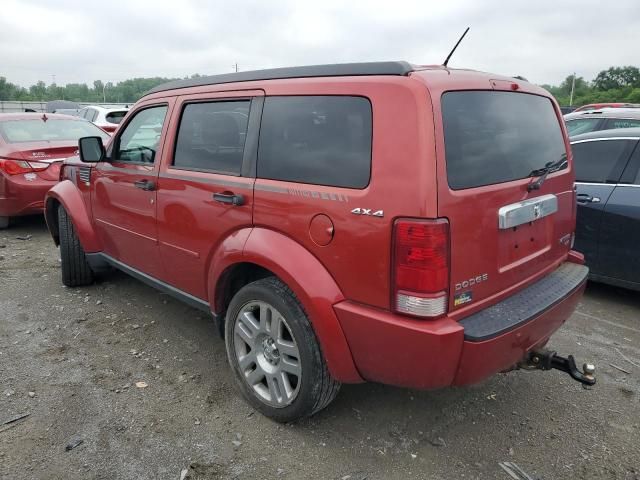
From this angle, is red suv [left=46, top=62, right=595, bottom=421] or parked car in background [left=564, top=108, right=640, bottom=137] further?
parked car in background [left=564, top=108, right=640, bottom=137]

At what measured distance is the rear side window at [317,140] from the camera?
2.30 metres

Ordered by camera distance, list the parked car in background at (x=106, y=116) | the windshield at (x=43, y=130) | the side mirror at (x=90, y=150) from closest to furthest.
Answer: the side mirror at (x=90, y=150), the windshield at (x=43, y=130), the parked car in background at (x=106, y=116)

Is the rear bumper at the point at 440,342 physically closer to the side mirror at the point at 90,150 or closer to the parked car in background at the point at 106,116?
the side mirror at the point at 90,150

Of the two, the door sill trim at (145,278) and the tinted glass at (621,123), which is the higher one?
the tinted glass at (621,123)

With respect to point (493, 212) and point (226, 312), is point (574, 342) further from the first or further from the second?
point (226, 312)

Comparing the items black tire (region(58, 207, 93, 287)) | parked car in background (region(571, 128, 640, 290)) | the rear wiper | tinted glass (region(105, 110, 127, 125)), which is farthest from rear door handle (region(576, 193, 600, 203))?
tinted glass (region(105, 110, 127, 125))

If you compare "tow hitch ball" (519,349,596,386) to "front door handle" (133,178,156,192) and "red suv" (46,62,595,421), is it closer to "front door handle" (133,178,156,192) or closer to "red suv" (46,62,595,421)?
"red suv" (46,62,595,421)

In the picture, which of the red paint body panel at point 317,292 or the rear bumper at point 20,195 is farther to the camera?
the rear bumper at point 20,195

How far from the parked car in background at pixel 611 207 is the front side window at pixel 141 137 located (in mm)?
3627

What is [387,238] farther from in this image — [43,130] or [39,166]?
[43,130]

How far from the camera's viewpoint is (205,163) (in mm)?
3119

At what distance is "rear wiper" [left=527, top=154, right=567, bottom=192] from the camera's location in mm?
2592

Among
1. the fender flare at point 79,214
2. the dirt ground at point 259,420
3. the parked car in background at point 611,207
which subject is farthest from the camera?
the fender flare at point 79,214

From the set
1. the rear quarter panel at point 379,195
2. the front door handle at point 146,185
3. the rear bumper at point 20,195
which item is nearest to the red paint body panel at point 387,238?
the rear quarter panel at point 379,195
